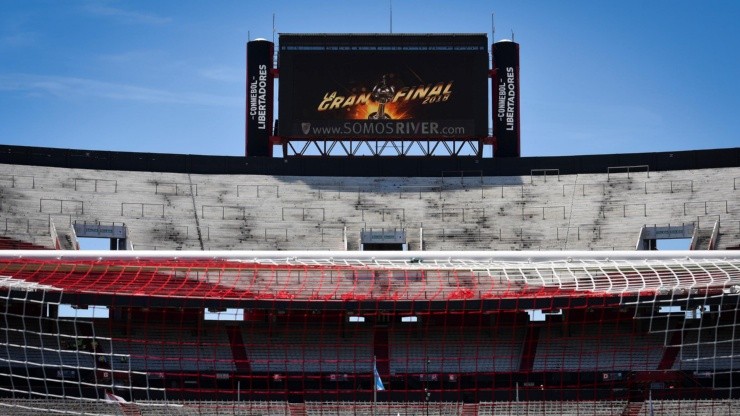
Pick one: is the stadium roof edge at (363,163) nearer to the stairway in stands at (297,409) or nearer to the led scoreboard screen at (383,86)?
→ the led scoreboard screen at (383,86)

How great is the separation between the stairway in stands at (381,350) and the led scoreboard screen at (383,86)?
1958cm

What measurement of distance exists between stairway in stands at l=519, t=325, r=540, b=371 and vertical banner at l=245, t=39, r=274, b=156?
2296 cm

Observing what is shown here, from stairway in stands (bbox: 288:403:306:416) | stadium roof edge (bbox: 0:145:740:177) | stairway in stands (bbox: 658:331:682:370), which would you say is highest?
stadium roof edge (bbox: 0:145:740:177)

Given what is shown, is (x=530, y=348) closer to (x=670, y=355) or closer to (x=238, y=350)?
(x=670, y=355)

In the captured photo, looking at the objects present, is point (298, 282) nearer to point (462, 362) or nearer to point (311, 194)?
point (462, 362)

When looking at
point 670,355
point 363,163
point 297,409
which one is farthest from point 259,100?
point 670,355

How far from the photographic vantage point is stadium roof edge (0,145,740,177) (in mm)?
59156

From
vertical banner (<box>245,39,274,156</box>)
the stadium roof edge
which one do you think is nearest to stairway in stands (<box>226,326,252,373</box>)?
the stadium roof edge

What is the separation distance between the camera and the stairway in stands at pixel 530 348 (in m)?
43.4

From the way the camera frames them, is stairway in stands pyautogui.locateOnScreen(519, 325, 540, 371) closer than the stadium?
No

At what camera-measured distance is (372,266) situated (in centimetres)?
3772

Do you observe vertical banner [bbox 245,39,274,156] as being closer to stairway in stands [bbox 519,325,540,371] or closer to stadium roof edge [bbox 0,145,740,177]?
stadium roof edge [bbox 0,145,740,177]

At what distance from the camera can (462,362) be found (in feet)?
140

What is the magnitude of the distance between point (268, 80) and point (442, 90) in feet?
31.7
